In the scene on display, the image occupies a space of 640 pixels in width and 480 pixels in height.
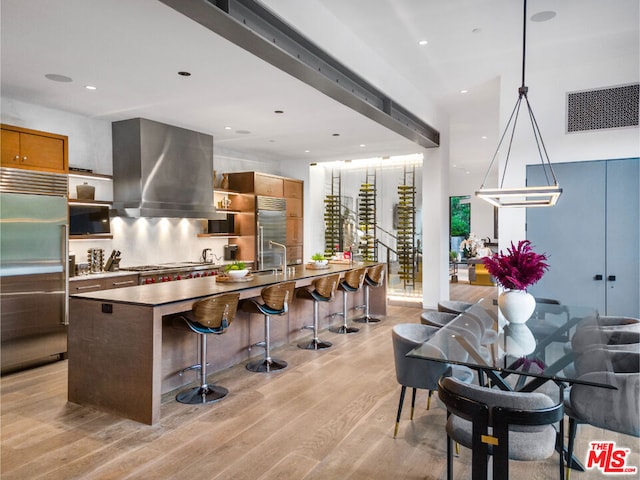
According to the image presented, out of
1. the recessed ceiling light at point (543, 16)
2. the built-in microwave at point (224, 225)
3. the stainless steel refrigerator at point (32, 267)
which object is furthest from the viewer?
the built-in microwave at point (224, 225)

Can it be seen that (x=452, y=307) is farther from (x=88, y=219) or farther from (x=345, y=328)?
(x=88, y=219)

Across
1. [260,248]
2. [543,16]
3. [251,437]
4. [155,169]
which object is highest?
[543,16]

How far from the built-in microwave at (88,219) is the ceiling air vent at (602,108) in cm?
621

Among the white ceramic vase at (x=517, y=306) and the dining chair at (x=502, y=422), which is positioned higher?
the white ceramic vase at (x=517, y=306)

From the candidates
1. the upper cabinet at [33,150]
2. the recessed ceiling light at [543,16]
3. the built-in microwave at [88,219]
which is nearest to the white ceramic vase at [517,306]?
the recessed ceiling light at [543,16]

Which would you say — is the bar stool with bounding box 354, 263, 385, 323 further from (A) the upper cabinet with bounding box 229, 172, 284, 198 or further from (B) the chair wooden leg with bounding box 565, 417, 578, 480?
(B) the chair wooden leg with bounding box 565, 417, 578, 480

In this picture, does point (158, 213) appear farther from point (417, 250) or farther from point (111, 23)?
point (417, 250)

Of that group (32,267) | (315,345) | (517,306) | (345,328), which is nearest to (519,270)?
(517,306)

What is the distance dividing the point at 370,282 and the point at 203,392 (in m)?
3.43

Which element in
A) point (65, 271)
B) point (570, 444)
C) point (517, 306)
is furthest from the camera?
point (65, 271)

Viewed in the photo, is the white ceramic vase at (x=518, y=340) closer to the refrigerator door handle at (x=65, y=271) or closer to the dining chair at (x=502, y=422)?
the dining chair at (x=502, y=422)

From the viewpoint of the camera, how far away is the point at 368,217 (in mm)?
9680

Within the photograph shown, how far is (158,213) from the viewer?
6.02 m

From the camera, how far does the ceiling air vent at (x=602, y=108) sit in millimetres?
5109
